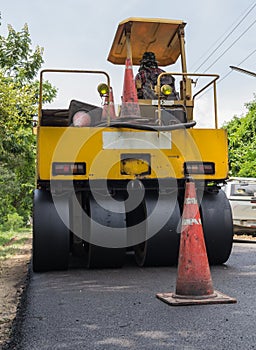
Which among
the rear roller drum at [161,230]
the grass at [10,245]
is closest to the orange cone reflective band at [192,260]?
the rear roller drum at [161,230]

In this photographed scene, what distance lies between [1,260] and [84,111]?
3.98 m

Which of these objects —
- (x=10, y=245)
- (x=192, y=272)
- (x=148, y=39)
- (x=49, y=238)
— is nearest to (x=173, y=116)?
(x=148, y=39)

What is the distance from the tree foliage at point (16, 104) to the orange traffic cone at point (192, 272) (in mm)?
10814

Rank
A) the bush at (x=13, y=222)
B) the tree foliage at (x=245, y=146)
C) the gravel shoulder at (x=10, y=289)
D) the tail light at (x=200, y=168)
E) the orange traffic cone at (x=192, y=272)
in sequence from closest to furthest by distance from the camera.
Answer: the gravel shoulder at (x=10, y=289), the orange traffic cone at (x=192, y=272), the tail light at (x=200, y=168), the bush at (x=13, y=222), the tree foliage at (x=245, y=146)

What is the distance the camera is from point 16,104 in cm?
1614

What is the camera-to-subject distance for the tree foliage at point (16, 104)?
51.6 ft

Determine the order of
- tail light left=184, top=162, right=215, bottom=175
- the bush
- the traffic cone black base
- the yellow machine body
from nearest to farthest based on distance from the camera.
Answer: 1. the traffic cone black base
2. the yellow machine body
3. tail light left=184, top=162, right=215, bottom=175
4. the bush

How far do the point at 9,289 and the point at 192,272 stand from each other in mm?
2277

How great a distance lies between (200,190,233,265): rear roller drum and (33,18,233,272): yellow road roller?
12 mm

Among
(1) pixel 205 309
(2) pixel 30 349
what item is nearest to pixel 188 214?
(1) pixel 205 309

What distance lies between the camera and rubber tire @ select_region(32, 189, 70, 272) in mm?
6844

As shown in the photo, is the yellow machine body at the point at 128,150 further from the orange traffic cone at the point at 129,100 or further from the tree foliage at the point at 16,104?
the tree foliage at the point at 16,104

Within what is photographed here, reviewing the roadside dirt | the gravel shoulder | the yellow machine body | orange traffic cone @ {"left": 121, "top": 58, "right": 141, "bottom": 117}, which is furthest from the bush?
the yellow machine body

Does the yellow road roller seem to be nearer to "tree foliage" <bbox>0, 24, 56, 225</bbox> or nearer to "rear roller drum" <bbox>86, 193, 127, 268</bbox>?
"rear roller drum" <bbox>86, 193, 127, 268</bbox>
